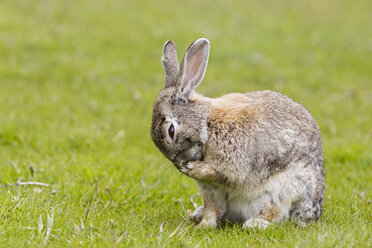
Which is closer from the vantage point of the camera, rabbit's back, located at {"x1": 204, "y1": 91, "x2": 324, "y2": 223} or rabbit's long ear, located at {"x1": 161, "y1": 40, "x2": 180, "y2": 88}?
rabbit's back, located at {"x1": 204, "y1": 91, "x2": 324, "y2": 223}

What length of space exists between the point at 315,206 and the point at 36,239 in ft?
8.81

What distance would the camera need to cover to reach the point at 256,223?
4.95m

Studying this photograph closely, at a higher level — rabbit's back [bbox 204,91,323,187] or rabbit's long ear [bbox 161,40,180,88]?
rabbit's long ear [bbox 161,40,180,88]

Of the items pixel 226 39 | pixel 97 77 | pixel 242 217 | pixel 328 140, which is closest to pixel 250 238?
pixel 242 217

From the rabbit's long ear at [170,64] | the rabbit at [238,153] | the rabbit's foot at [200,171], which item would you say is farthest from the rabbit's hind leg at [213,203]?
the rabbit's long ear at [170,64]

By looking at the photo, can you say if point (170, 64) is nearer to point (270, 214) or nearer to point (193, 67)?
point (193, 67)

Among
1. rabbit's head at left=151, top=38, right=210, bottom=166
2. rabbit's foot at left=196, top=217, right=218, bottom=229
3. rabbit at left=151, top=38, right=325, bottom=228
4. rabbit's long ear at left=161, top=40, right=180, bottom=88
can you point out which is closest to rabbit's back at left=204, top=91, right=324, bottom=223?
rabbit at left=151, top=38, right=325, bottom=228

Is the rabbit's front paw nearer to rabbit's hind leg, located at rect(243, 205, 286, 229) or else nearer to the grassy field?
the grassy field

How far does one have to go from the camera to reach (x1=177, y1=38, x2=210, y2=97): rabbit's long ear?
5.18 metres

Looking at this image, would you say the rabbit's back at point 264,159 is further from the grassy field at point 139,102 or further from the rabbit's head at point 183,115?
the grassy field at point 139,102

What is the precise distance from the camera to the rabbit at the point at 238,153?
4.99m

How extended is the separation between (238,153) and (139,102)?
5.04 metres

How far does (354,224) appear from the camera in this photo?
466 centimetres

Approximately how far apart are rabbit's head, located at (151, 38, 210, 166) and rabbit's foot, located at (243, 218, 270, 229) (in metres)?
0.77
